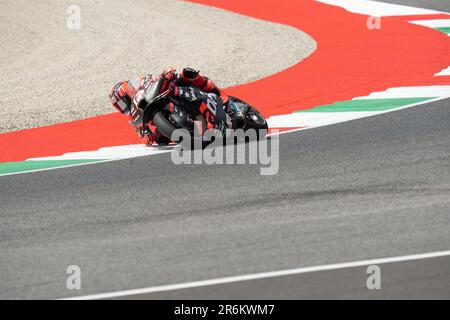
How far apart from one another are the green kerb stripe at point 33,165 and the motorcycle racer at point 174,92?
83cm

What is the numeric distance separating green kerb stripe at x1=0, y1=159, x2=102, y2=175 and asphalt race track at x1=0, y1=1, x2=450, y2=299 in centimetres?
38

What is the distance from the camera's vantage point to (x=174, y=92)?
11.0m

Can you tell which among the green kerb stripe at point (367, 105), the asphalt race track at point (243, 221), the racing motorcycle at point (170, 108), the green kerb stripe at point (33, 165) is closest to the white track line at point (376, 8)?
the green kerb stripe at point (367, 105)

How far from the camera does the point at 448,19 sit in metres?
19.8

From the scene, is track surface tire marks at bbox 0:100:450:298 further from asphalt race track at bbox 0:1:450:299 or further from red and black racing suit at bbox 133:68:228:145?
red and black racing suit at bbox 133:68:228:145

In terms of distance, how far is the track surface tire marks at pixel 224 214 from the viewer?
7516 millimetres

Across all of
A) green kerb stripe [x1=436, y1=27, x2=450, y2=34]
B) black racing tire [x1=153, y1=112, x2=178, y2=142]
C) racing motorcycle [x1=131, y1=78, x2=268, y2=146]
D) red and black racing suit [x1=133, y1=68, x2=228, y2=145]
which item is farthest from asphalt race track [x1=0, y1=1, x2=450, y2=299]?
green kerb stripe [x1=436, y1=27, x2=450, y2=34]

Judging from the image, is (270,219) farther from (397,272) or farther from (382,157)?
(382,157)

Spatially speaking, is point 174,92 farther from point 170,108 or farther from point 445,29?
point 445,29

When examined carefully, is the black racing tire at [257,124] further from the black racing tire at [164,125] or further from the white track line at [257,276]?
the white track line at [257,276]

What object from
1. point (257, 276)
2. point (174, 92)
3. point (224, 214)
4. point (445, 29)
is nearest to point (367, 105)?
point (174, 92)

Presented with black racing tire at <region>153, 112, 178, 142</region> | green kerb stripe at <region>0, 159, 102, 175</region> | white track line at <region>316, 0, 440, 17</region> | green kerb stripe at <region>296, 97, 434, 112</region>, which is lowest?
green kerb stripe at <region>0, 159, 102, 175</region>

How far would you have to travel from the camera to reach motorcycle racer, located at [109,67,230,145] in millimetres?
11086

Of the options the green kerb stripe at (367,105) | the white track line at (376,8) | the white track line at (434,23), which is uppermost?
the white track line at (376,8)
